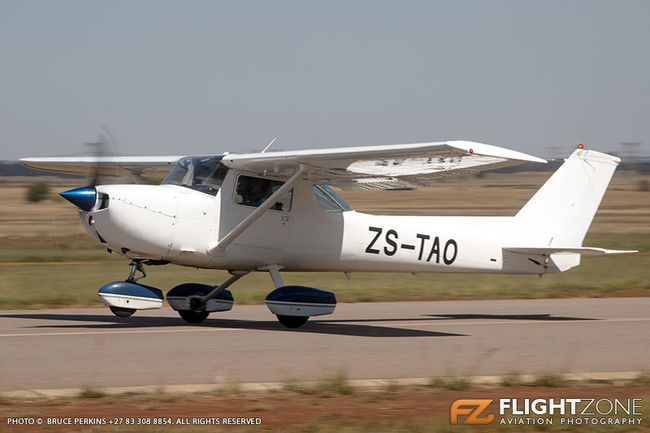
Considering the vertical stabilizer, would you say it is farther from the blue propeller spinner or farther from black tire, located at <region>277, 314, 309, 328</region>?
the blue propeller spinner

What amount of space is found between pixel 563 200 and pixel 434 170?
11.8 feet

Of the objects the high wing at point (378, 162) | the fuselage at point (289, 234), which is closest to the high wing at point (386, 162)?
the high wing at point (378, 162)

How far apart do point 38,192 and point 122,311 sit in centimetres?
4839

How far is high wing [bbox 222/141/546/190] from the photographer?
945 centimetres

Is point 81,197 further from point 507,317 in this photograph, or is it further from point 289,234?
point 507,317

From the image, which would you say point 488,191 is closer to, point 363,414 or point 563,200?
point 563,200

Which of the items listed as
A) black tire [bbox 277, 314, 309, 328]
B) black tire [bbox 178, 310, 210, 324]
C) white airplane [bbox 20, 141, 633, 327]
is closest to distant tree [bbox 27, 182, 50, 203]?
white airplane [bbox 20, 141, 633, 327]

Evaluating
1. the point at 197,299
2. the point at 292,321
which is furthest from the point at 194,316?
the point at 292,321

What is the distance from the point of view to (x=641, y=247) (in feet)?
96.0

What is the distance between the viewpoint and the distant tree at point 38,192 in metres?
56.7

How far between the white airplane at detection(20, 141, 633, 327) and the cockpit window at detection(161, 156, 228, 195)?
15mm

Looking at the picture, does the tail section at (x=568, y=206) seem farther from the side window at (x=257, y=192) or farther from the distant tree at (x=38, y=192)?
the distant tree at (x=38, y=192)

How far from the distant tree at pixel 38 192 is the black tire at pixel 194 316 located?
47.5 meters

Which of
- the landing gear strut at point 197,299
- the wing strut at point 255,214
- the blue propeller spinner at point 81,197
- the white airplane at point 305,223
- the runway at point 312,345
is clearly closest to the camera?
the runway at point 312,345
